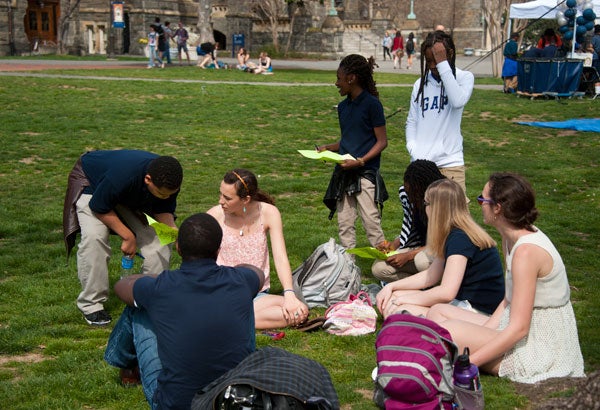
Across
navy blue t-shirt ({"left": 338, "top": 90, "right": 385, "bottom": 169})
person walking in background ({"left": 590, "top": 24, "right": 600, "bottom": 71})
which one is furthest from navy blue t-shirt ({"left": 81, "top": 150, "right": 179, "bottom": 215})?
person walking in background ({"left": 590, "top": 24, "right": 600, "bottom": 71})

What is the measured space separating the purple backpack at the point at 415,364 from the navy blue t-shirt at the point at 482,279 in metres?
1.10

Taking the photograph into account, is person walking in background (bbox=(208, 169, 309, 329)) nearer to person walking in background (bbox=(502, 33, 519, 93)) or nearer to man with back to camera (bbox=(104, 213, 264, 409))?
man with back to camera (bbox=(104, 213, 264, 409))

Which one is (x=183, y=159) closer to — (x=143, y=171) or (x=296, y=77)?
(x=143, y=171)

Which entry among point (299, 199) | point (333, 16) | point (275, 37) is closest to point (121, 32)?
point (275, 37)

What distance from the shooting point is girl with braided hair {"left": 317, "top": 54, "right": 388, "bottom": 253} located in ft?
22.1

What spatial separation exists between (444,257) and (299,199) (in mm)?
5452

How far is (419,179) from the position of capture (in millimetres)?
5914

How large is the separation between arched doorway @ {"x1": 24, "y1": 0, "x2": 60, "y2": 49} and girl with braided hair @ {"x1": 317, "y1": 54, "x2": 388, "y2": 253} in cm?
4268

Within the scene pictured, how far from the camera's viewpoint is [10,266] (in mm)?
7625

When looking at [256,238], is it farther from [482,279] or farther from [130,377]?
[482,279]

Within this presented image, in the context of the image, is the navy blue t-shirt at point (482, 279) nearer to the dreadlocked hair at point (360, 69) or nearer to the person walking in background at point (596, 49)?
the dreadlocked hair at point (360, 69)

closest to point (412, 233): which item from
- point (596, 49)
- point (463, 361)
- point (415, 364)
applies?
point (463, 361)

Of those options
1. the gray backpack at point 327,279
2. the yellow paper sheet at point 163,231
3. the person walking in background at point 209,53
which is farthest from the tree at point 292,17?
the yellow paper sheet at point 163,231

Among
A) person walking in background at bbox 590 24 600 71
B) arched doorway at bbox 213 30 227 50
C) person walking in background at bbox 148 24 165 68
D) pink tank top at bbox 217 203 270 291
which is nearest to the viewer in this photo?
pink tank top at bbox 217 203 270 291
